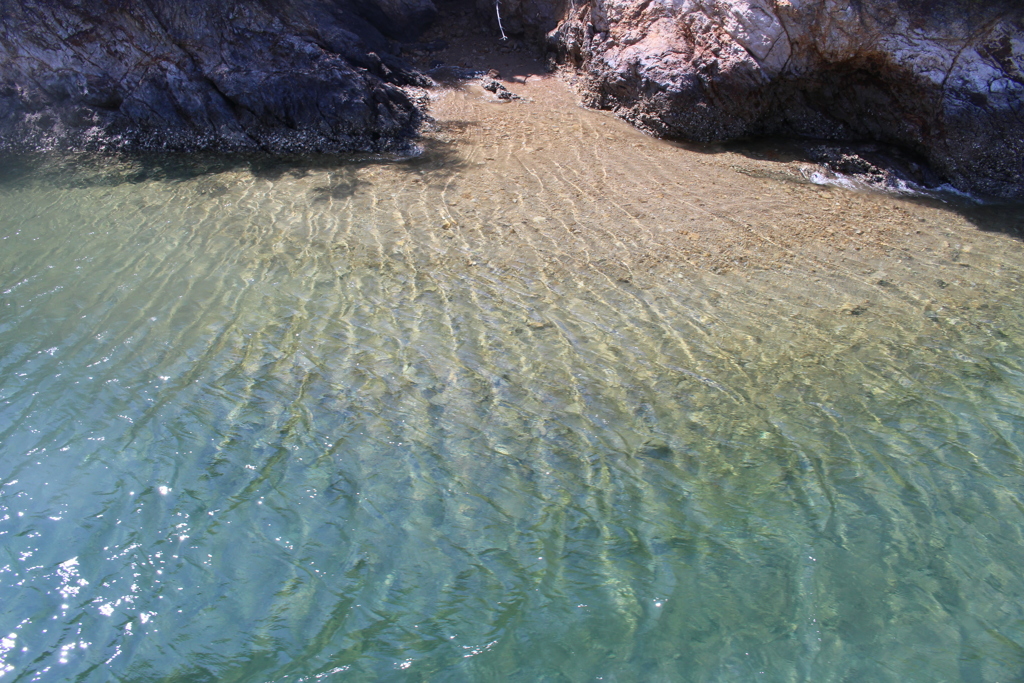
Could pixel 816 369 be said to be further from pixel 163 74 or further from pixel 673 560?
pixel 163 74

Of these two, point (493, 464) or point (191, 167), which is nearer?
point (493, 464)

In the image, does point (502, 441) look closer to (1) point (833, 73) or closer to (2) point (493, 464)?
Result: (2) point (493, 464)

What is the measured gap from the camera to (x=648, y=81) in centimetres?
823

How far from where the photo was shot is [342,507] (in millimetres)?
3205

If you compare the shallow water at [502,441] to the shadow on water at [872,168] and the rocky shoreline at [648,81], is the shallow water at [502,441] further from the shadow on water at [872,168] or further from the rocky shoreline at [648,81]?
the rocky shoreline at [648,81]

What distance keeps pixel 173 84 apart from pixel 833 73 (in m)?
7.75

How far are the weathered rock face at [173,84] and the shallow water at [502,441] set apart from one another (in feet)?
4.60

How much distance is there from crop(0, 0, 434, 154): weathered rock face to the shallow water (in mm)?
1403

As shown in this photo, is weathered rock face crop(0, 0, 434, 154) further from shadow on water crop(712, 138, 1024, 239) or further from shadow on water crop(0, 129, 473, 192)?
shadow on water crop(712, 138, 1024, 239)

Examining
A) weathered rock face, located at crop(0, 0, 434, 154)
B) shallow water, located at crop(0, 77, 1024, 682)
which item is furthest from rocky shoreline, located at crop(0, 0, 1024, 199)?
shallow water, located at crop(0, 77, 1024, 682)

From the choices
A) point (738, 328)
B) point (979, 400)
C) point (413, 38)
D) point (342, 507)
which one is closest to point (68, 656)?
point (342, 507)

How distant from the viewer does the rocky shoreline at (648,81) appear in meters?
7.19

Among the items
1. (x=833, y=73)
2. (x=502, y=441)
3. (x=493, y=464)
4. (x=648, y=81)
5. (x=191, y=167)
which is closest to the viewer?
(x=493, y=464)

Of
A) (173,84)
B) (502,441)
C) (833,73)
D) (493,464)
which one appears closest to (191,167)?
(173,84)
